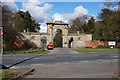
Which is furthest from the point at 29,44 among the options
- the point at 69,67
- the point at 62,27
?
the point at 69,67

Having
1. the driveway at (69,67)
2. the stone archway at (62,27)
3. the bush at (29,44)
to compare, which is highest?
the stone archway at (62,27)

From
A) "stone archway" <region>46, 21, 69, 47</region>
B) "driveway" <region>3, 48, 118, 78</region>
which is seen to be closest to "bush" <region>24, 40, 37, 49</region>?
"stone archway" <region>46, 21, 69, 47</region>

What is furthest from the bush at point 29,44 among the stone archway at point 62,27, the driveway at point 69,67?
the driveway at point 69,67

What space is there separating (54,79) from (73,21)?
71.3 meters

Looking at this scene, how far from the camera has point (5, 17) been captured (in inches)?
1276

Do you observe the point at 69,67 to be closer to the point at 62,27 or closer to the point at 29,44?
the point at 29,44

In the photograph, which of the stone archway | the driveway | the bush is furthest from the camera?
the stone archway

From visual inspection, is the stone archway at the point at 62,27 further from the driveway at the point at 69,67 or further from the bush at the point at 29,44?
the driveway at the point at 69,67

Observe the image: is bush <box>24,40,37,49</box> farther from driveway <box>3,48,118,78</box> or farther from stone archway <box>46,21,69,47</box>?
driveway <box>3,48,118,78</box>

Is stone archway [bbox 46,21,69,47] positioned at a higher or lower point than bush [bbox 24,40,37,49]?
higher

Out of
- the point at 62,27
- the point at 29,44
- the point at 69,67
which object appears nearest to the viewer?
the point at 69,67

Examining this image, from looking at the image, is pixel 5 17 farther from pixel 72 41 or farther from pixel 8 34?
pixel 72 41

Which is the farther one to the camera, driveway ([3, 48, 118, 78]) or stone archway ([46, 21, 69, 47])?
stone archway ([46, 21, 69, 47])

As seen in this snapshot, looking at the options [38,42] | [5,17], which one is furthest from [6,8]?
[38,42]
